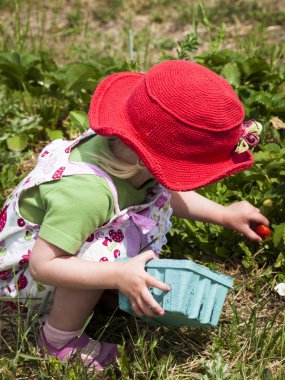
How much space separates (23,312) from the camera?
2.47 meters

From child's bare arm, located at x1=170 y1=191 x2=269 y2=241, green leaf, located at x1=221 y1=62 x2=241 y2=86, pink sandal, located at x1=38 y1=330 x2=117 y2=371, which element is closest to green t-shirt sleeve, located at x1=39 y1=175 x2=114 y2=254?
pink sandal, located at x1=38 y1=330 x2=117 y2=371

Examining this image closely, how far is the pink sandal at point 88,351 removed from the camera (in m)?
2.28

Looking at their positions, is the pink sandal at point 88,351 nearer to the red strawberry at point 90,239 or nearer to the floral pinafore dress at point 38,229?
the floral pinafore dress at point 38,229

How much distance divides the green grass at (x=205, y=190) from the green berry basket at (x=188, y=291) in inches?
5.9

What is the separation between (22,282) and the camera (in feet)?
7.64

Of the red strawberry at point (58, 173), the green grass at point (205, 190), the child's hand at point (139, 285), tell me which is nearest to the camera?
the child's hand at point (139, 285)

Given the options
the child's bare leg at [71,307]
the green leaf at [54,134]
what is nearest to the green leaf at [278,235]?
the child's bare leg at [71,307]

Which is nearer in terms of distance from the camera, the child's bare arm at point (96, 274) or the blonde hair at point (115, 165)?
the child's bare arm at point (96, 274)

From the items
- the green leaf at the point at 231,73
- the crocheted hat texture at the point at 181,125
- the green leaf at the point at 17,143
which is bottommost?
the green leaf at the point at 17,143

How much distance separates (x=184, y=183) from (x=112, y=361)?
710 millimetres

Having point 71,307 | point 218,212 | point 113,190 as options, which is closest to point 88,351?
point 71,307

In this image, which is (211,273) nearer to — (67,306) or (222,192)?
(67,306)

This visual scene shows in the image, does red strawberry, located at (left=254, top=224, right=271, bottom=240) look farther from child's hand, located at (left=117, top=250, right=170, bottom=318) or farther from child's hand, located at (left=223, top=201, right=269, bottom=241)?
child's hand, located at (left=117, top=250, right=170, bottom=318)

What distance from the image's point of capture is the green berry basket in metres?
2.00
